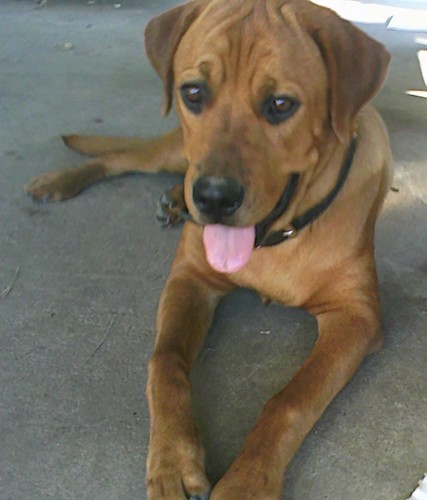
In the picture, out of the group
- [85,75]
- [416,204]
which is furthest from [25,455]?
[85,75]

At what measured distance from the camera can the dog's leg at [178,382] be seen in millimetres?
1389

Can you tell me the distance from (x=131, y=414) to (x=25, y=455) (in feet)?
0.86

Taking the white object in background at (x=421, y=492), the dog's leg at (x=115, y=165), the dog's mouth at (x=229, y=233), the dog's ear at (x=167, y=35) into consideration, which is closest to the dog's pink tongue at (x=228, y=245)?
the dog's mouth at (x=229, y=233)

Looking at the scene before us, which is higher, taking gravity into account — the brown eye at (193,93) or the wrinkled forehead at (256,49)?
the wrinkled forehead at (256,49)

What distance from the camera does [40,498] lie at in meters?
1.44

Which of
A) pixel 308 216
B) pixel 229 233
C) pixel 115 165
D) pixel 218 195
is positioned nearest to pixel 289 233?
pixel 308 216

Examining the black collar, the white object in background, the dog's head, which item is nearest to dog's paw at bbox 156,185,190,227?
the black collar

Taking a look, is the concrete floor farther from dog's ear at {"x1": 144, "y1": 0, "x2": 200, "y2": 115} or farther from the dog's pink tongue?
dog's ear at {"x1": 144, "y1": 0, "x2": 200, "y2": 115}

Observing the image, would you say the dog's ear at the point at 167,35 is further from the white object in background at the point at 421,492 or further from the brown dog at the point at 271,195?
the white object in background at the point at 421,492

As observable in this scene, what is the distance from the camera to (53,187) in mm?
2570

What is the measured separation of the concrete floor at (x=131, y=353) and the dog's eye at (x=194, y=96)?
0.66 m

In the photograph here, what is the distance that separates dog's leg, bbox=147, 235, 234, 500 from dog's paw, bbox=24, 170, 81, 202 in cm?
77

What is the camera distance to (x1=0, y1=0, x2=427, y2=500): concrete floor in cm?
153

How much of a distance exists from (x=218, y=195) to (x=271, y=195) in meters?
0.15
